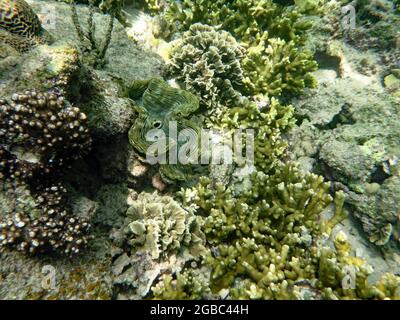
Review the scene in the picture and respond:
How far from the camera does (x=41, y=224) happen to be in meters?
2.89

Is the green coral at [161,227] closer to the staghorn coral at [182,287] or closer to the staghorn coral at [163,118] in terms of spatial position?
the staghorn coral at [182,287]

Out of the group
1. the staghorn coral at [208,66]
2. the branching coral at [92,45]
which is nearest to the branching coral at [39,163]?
the branching coral at [92,45]

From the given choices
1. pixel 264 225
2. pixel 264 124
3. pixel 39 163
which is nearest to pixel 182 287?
pixel 264 225

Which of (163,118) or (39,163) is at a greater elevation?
(163,118)

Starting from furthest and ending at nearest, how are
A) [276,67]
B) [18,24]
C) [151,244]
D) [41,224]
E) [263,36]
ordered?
[263,36], [276,67], [18,24], [151,244], [41,224]

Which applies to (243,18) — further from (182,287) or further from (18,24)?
(182,287)

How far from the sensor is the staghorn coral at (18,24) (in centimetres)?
366

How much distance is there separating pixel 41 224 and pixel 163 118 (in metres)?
2.12

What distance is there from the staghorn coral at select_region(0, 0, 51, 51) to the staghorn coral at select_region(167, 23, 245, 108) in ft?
6.72

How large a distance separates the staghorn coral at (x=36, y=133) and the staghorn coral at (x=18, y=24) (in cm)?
154

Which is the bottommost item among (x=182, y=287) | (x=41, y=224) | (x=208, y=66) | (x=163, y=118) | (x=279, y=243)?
(x=182, y=287)

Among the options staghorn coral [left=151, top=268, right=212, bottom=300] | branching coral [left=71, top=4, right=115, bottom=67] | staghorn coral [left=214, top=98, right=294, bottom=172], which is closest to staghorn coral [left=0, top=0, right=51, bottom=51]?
branching coral [left=71, top=4, right=115, bottom=67]

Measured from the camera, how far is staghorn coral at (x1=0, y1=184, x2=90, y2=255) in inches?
110

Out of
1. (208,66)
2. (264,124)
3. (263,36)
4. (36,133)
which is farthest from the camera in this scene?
(263,36)
